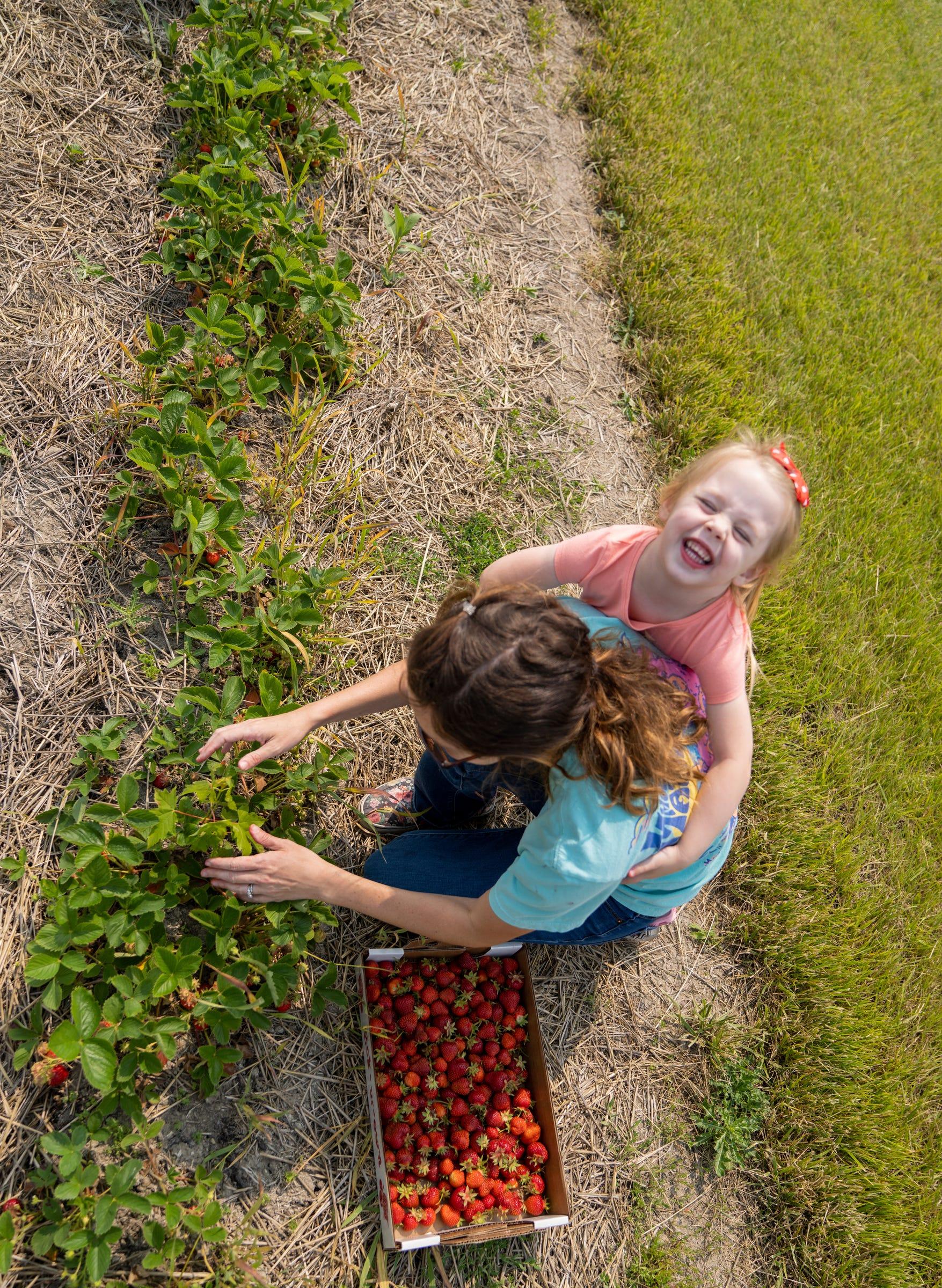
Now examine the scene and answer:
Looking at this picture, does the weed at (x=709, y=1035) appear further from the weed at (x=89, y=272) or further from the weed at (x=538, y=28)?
the weed at (x=538, y=28)

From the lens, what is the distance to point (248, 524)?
2.70 metres

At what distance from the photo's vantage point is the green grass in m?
2.71

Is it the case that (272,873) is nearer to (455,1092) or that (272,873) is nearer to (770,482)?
(455,1092)

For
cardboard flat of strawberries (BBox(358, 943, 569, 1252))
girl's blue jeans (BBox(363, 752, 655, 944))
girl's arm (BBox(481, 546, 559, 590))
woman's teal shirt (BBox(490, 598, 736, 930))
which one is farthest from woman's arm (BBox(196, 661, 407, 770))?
cardboard flat of strawberries (BBox(358, 943, 569, 1252))

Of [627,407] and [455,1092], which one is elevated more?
[627,407]

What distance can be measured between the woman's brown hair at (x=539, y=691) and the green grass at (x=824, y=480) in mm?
1392

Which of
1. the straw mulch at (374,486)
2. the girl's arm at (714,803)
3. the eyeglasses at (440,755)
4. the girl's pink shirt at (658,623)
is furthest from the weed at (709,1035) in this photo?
the eyeglasses at (440,755)

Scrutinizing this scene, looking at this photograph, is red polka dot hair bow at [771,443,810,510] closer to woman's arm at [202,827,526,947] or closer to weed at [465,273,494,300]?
woman's arm at [202,827,526,947]

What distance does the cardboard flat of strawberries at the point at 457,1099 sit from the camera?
2172mm

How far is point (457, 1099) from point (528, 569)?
144 cm

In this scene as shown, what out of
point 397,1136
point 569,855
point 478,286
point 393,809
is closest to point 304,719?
point 393,809

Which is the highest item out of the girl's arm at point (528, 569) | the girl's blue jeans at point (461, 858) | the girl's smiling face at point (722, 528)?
the girl's smiling face at point (722, 528)

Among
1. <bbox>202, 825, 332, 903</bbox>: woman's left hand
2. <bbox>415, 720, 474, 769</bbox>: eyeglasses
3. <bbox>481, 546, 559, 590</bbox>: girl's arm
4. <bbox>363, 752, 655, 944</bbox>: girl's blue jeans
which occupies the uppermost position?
<bbox>481, 546, 559, 590</bbox>: girl's arm

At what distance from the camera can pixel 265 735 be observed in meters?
2.09
